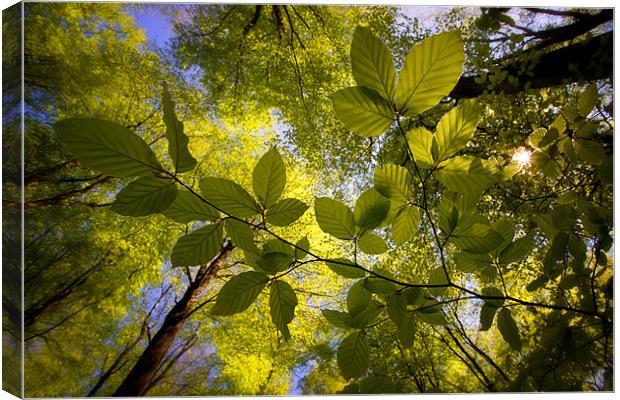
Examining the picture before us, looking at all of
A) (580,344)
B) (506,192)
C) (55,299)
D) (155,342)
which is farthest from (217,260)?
(580,344)

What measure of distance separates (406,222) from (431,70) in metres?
0.11

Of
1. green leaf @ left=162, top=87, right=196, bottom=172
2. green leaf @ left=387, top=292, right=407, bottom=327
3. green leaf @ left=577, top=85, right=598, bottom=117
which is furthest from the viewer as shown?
green leaf @ left=577, top=85, right=598, bottom=117

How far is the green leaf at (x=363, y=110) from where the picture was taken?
0.16 meters

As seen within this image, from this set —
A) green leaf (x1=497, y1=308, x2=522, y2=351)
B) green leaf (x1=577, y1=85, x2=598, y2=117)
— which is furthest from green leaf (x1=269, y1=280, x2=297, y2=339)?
green leaf (x1=577, y1=85, x2=598, y2=117)

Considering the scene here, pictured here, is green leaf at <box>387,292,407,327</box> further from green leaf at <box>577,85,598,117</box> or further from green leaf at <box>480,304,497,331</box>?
green leaf at <box>577,85,598,117</box>

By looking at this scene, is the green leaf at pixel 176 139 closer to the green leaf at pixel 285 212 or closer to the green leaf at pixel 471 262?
the green leaf at pixel 285 212

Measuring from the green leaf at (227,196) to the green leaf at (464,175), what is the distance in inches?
4.0

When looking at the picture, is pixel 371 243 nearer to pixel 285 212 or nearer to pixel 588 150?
pixel 285 212

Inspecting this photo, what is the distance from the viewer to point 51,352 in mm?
1374

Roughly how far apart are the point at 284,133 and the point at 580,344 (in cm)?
179

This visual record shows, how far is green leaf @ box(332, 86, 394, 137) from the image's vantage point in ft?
0.51

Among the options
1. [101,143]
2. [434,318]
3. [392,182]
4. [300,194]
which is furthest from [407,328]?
[300,194]

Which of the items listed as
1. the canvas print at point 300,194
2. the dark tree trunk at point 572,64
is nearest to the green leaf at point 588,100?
the canvas print at point 300,194

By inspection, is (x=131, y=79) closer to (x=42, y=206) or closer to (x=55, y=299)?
(x=42, y=206)
